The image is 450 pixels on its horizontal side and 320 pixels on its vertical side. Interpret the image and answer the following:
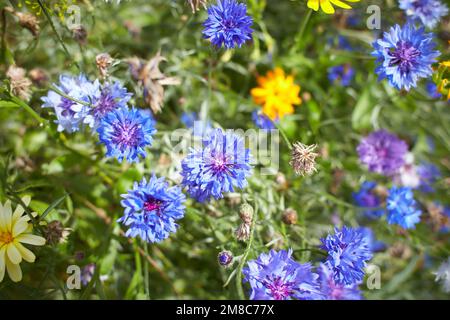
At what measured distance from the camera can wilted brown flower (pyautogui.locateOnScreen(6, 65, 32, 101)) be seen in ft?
5.51

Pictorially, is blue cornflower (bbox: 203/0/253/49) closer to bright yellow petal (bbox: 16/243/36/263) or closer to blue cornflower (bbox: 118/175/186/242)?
blue cornflower (bbox: 118/175/186/242)

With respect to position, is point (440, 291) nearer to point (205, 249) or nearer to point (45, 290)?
point (205, 249)

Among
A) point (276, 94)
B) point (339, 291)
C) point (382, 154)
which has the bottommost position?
point (339, 291)

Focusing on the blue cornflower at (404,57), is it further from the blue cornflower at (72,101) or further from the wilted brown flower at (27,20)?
the wilted brown flower at (27,20)

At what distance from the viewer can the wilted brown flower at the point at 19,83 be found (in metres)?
1.68

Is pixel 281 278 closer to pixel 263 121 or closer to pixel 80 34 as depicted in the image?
pixel 263 121

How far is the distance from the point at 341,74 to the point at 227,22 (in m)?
1.06

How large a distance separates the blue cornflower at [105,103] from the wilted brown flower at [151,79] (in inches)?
5.2

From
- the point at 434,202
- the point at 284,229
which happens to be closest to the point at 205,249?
the point at 284,229

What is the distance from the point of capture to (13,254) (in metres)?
1.53

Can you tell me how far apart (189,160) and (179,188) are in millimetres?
100

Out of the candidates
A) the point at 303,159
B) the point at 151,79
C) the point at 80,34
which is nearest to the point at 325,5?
the point at 303,159

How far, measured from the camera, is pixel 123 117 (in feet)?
4.96

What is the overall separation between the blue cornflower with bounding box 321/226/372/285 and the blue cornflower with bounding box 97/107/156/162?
66 cm
